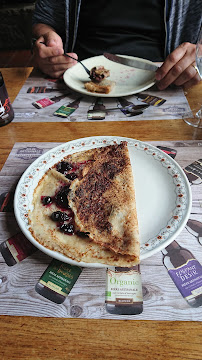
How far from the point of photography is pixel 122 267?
832 mm

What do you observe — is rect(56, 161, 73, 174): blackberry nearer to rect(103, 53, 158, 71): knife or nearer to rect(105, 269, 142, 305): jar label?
rect(105, 269, 142, 305): jar label

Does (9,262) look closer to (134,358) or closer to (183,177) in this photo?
(134,358)

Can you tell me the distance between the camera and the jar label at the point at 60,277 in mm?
797

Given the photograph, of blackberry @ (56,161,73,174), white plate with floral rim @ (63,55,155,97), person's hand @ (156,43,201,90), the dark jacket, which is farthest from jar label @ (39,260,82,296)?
the dark jacket

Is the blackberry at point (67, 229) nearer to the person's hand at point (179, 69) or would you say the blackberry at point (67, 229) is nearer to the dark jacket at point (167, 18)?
the person's hand at point (179, 69)

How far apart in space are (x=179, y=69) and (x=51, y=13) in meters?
1.32

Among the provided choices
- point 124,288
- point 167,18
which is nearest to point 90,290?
point 124,288

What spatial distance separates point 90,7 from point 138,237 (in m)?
2.09

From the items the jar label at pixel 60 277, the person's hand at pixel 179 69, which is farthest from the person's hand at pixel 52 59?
the jar label at pixel 60 277

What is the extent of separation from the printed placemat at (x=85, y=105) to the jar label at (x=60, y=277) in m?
0.90

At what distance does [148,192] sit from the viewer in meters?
1.05

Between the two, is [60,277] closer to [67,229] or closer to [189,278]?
[67,229]

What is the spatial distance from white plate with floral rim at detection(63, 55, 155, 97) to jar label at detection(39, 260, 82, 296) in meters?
1.05

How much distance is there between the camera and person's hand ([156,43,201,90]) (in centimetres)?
158
